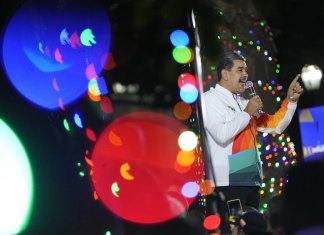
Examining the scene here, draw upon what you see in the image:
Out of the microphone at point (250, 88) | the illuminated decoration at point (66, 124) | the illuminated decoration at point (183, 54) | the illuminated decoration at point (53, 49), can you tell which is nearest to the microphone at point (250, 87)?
the microphone at point (250, 88)

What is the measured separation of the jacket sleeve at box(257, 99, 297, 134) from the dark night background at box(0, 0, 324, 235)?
11cm

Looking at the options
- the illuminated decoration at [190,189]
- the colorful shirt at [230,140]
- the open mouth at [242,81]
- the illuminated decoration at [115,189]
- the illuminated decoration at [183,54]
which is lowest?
the illuminated decoration at [115,189]

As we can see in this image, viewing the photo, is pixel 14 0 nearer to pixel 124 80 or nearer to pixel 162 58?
pixel 124 80

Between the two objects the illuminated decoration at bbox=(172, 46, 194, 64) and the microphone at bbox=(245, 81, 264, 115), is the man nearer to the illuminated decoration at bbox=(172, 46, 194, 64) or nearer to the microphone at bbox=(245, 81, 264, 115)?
the microphone at bbox=(245, 81, 264, 115)

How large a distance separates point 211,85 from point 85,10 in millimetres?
1314

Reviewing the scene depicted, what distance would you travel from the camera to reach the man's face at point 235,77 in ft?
11.0

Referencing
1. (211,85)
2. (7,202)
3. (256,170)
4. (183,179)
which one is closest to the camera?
(256,170)

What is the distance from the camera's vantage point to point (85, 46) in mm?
3994

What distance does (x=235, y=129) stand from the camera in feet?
10.4

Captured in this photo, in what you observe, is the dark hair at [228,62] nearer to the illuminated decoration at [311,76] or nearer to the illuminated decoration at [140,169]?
the illuminated decoration at [311,76]

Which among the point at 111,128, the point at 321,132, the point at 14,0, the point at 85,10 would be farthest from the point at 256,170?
the point at 14,0

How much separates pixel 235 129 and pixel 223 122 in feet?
0.32

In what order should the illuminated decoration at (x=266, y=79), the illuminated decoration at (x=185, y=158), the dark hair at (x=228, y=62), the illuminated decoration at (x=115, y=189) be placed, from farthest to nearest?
1. the illuminated decoration at (x=115, y=189)
2. the illuminated decoration at (x=185, y=158)
3. the illuminated decoration at (x=266, y=79)
4. the dark hair at (x=228, y=62)

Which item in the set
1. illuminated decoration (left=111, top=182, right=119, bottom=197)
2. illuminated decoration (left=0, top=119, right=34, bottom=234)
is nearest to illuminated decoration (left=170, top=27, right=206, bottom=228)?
illuminated decoration (left=111, top=182, right=119, bottom=197)
